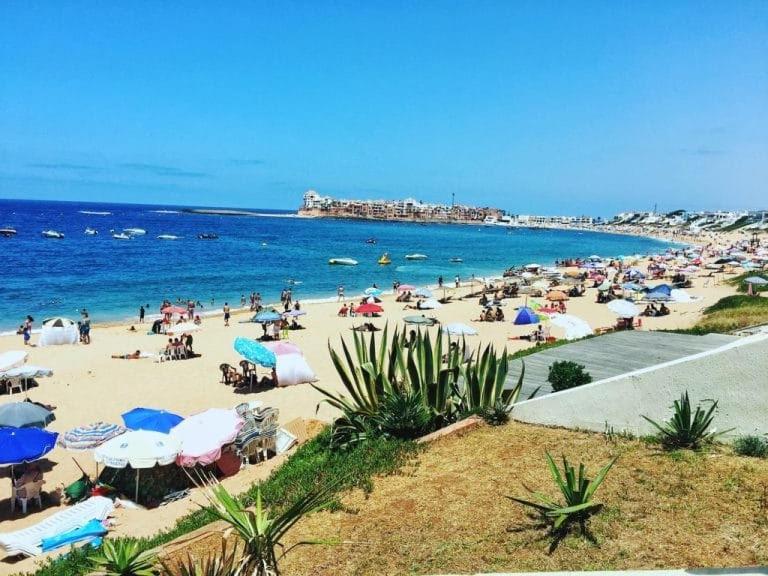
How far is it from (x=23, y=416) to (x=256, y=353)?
5.78m

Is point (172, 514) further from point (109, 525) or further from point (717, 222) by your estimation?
point (717, 222)

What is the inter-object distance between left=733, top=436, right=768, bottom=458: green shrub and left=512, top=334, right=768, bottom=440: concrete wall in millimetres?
282

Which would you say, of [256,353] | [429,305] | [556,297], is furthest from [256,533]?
[556,297]

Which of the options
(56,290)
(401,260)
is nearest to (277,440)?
(56,290)

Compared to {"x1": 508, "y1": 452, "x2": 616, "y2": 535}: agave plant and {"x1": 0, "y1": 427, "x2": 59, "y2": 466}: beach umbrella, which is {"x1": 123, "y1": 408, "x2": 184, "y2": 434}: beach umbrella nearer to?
{"x1": 0, "y1": 427, "x2": 59, "y2": 466}: beach umbrella

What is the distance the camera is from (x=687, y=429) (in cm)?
609

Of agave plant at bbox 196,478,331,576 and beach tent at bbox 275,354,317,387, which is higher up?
agave plant at bbox 196,478,331,576

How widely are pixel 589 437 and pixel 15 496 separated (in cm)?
882

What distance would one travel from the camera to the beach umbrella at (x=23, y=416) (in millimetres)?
11133

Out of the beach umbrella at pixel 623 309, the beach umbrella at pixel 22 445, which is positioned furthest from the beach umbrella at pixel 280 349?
the beach umbrella at pixel 623 309

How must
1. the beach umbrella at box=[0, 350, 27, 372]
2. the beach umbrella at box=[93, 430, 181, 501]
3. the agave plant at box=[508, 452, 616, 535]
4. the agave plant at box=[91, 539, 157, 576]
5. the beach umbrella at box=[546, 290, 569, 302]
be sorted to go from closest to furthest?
the agave plant at box=[91, 539, 157, 576]
the agave plant at box=[508, 452, 616, 535]
the beach umbrella at box=[93, 430, 181, 501]
the beach umbrella at box=[0, 350, 27, 372]
the beach umbrella at box=[546, 290, 569, 302]

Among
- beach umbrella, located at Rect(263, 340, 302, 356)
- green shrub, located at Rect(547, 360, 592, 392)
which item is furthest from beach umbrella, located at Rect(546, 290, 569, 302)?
green shrub, located at Rect(547, 360, 592, 392)

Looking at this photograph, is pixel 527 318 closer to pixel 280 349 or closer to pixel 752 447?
pixel 280 349

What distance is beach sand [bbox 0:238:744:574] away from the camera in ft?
32.8
